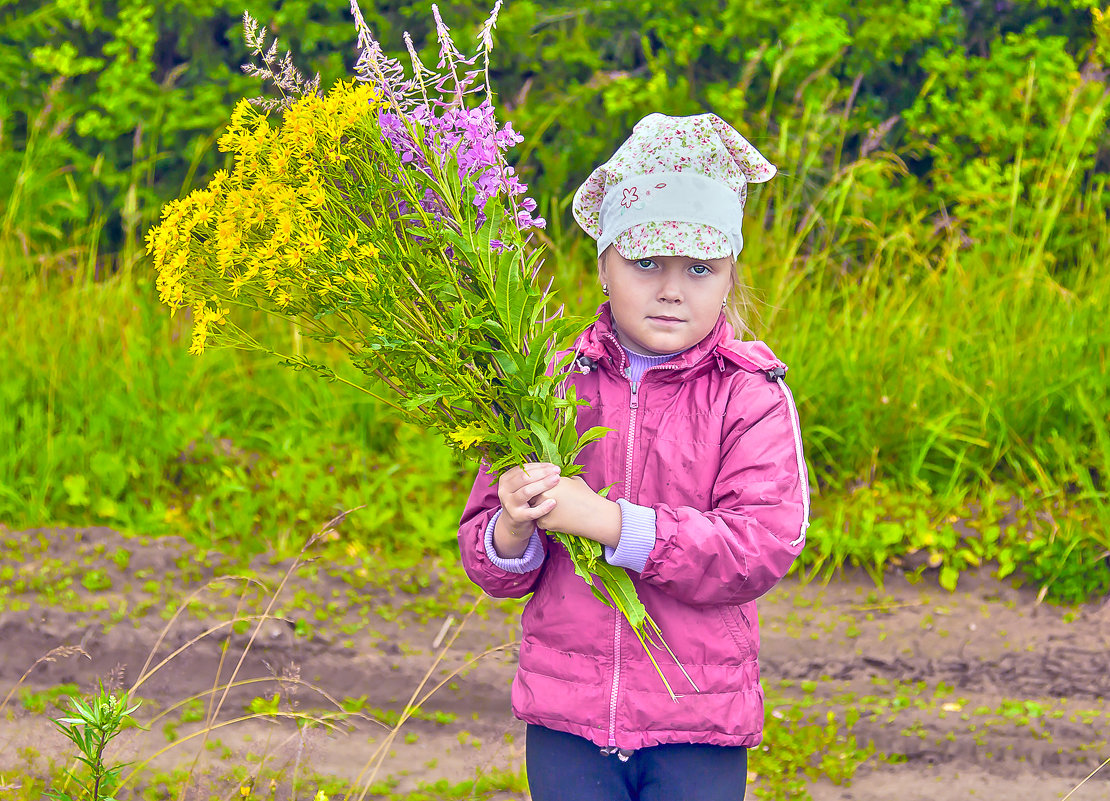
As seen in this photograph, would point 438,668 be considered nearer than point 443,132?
No

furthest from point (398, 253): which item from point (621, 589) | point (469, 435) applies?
point (621, 589)

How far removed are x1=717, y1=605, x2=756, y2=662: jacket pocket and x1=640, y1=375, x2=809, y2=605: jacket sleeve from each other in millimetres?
61

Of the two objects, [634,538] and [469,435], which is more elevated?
[469,435]

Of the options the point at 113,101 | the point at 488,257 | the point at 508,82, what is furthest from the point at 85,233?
the point at 488,257

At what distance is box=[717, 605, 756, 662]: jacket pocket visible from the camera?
182 cm

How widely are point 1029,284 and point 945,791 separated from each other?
2.26m

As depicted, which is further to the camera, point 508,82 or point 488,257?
point 508,82

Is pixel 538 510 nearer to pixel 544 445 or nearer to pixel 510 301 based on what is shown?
pixel 544 445

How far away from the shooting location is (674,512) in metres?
1.71

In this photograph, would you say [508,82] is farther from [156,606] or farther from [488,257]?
[488,257]

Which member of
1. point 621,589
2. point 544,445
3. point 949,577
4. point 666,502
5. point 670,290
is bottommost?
point 949,577

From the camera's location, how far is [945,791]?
119 inches

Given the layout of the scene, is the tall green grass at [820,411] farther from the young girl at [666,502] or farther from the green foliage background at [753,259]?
the young girl at [666,502]

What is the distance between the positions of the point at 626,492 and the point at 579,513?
0.60 feet
